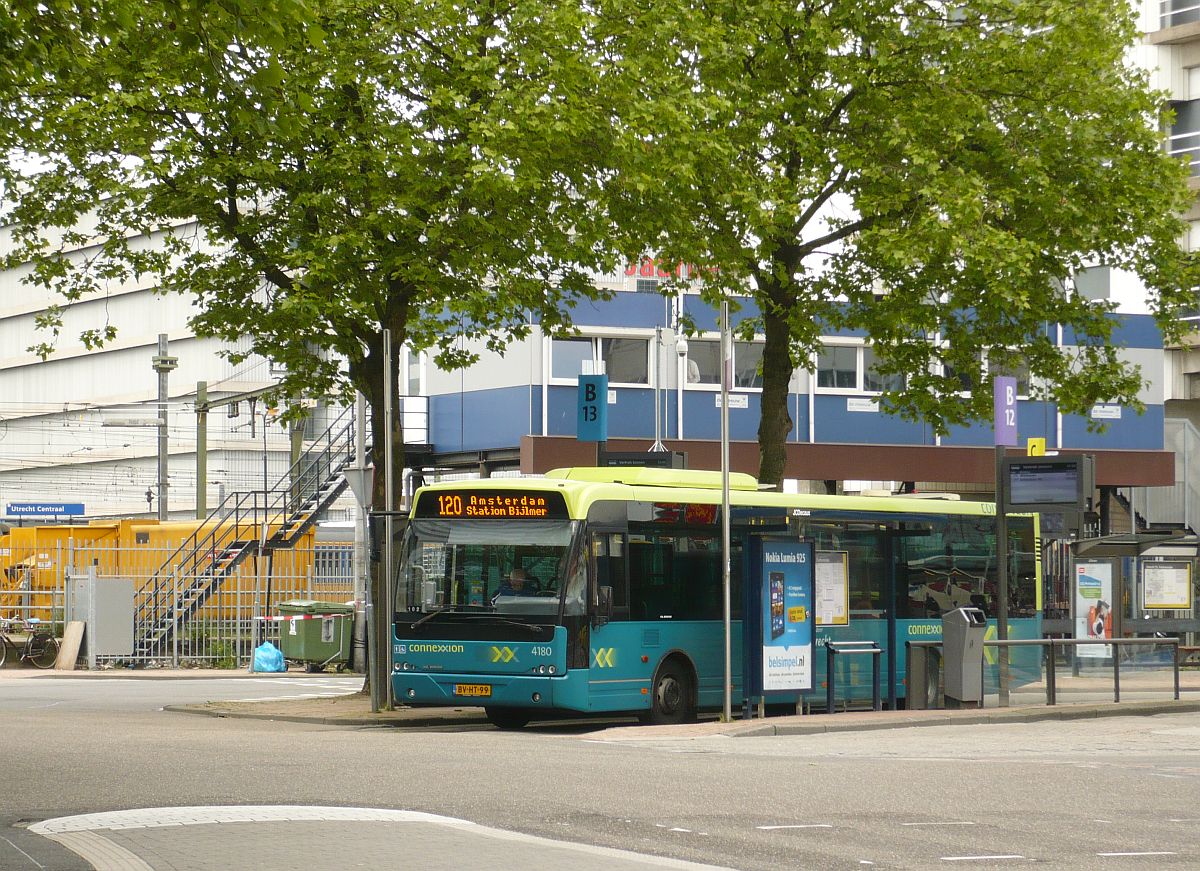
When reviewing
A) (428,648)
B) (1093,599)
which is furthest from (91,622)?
(1093,599)

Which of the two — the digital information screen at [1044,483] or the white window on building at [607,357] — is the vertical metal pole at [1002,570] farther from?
the white window on building at [607,357]

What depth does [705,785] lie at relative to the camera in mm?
13047

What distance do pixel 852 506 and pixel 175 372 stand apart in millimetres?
67244

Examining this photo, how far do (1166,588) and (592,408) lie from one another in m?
10.7

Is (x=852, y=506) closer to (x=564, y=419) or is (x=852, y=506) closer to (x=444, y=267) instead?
(x=444, y=267)

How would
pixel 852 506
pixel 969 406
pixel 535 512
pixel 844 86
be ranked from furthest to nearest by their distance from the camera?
1. pixel 969 406
2. pixel 844 86
3. pixel 852 506
4. pixel 535 512

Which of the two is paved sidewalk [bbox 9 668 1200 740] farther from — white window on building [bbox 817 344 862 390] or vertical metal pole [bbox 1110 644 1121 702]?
white window on building [bbox 817 344 862 390]

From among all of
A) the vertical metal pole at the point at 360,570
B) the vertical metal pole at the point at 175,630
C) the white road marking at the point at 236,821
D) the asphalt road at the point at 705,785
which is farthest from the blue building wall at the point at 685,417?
the white road marking at the point at 236,821

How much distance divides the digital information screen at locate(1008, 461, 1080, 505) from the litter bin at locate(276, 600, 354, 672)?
1512 centimetres

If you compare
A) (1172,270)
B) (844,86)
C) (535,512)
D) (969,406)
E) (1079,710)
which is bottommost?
(1079,710)

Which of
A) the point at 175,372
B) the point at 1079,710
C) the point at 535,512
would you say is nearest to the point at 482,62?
the point at 535,512

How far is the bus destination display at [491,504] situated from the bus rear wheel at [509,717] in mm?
2272

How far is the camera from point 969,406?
93.0ft

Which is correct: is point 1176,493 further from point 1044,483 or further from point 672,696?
point 672,696
